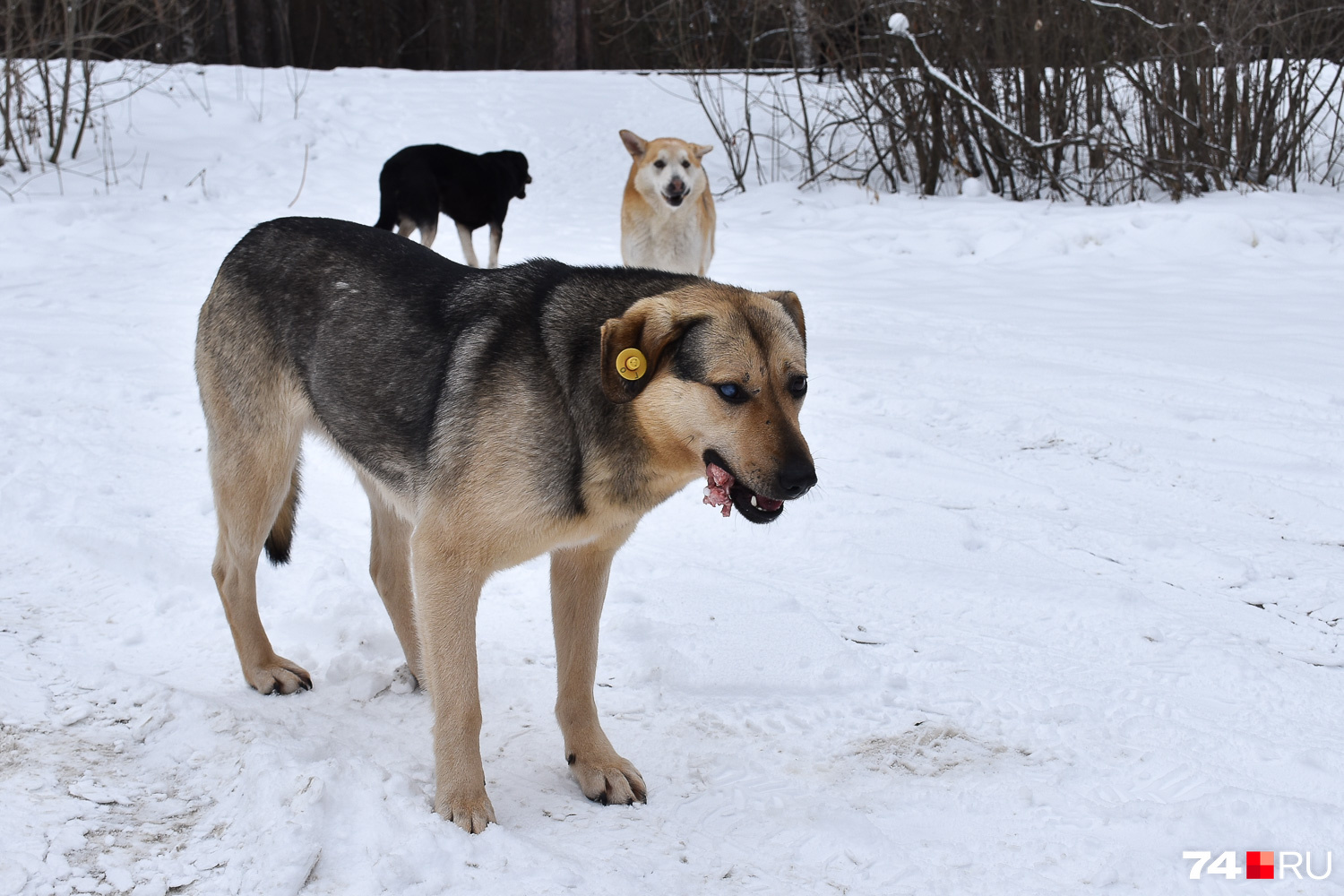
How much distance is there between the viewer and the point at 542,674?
3.99m

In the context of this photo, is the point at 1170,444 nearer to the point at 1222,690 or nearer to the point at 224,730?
the point at 1222,690

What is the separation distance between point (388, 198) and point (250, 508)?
711cm

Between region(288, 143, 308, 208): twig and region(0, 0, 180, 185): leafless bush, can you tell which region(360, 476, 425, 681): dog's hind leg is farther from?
region(0, 0, 180, 185): leafless bush

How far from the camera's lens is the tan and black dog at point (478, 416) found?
2.94 metres

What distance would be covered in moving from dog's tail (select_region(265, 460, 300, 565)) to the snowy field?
302mm

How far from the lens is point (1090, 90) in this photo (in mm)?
12680

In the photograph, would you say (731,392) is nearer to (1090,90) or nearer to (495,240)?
(495,240)

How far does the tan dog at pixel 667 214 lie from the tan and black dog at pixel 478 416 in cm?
541

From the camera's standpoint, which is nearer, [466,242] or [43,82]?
[466,242]

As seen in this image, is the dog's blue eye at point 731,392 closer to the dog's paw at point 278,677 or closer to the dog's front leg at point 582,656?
the dog's front leg at point 582,656

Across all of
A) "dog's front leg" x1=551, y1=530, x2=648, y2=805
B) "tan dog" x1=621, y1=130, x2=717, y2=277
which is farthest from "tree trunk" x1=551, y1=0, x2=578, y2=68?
"dog's front leg" x1=551, y1=530, x2=648, y2=805

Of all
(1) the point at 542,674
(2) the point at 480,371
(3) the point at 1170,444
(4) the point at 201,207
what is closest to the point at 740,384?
(2) the point at 480,371

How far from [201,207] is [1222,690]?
11713mm

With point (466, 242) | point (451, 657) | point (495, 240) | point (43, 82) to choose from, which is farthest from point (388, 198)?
point (451, 657)
